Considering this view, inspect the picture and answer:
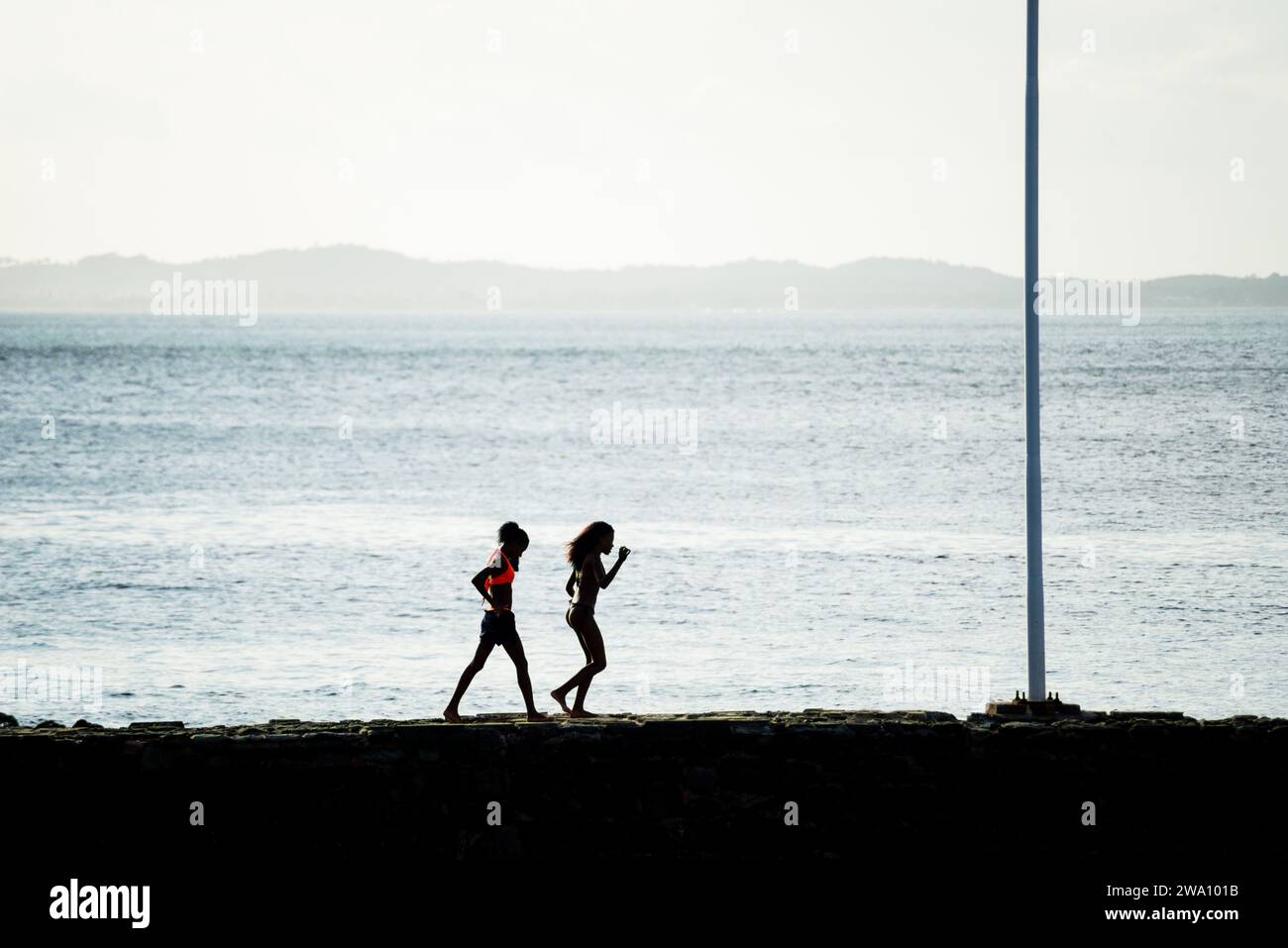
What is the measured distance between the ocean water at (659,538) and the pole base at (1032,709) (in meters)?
10.6

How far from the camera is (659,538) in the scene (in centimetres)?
4153

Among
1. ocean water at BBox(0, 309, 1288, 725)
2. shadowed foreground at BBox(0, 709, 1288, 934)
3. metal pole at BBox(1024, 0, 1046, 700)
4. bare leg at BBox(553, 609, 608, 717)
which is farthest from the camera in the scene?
ocean water at BBox(0, 309, 1288, 725)

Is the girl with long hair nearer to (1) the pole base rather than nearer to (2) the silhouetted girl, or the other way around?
(2) the silhouetted girl

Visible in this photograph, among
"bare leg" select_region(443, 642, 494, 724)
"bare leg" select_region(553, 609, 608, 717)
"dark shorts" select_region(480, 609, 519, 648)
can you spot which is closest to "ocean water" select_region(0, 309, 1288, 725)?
"bare leg" select_region(443, 642, 494, 724)

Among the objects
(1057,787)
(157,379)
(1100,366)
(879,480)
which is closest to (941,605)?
(1057,787)

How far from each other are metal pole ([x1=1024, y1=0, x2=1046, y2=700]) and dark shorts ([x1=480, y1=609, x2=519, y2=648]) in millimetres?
3986

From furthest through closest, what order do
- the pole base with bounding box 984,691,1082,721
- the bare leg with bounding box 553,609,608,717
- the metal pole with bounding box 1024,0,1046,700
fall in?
the metal pole with bounding box 1024,0,1046,700 → the bare leg with bounding box 553,609,608,717 → the pole base with bounding box 984,691,1082,721

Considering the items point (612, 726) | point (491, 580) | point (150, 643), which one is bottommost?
point (150, 643)

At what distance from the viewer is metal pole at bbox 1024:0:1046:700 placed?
1259cm

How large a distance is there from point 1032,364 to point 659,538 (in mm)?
28692

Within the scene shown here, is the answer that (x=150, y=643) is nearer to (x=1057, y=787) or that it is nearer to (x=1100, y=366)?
(x=1057, y=787)
